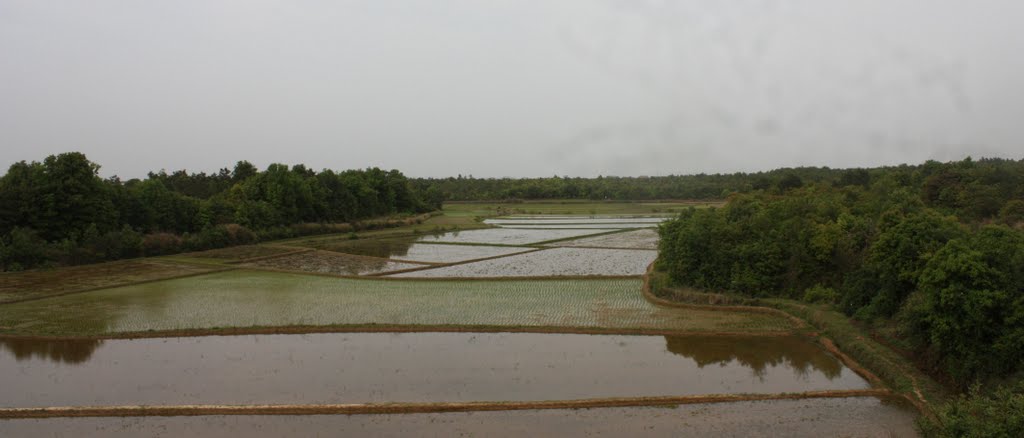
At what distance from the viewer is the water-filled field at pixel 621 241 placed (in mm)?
40406

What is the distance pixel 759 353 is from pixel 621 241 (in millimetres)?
26295

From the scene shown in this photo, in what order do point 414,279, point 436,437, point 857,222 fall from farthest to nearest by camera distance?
point 414,279 < point 857,222 < point 436,437

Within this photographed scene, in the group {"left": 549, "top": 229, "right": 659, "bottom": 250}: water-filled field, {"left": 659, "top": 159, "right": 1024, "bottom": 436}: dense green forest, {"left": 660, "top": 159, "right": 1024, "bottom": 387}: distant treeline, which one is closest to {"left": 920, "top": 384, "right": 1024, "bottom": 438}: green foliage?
{"left": 659, "top": 159, "right": 1024, "bottom": 436}: dense green forest

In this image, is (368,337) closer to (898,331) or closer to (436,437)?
(436,437)

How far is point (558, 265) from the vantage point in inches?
1272

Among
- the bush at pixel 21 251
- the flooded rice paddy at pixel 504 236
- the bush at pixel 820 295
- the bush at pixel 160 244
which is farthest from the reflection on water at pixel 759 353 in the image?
the bush at pixel 160 244

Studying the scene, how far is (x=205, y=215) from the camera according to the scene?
149ft

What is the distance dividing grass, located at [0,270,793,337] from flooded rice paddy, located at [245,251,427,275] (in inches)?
149

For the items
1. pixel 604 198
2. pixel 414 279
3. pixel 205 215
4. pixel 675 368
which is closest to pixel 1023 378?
pixel 675 368

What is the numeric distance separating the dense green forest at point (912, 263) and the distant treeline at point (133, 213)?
3038cm

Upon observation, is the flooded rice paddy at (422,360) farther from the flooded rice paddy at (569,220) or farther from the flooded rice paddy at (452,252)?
the flooded rice paddy at (569,220)

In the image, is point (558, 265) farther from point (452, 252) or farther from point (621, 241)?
point (621, 241)

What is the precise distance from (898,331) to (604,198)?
8106cm

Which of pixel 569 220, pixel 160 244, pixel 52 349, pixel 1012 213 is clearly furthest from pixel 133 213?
pixel 1012 213
